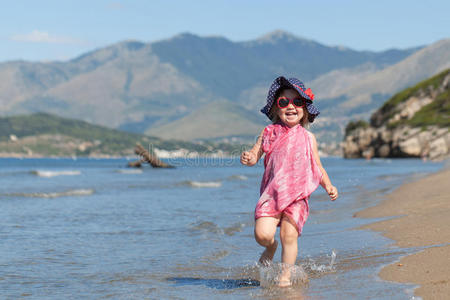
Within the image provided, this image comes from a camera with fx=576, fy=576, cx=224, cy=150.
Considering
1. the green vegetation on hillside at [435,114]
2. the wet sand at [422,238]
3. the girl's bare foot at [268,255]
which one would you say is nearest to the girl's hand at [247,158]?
the girl's bare foot at [268,255]

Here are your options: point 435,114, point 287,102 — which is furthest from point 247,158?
point 435,114

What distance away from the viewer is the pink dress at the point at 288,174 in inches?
261

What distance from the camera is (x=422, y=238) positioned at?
888 centimetres

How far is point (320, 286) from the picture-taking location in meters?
6.63

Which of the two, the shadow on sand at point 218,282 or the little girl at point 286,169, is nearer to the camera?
the little girl at point 286,169

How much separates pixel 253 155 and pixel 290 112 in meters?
0.77

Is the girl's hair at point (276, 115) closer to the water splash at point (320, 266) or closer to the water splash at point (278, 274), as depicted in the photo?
the water splash at point (278, 274)

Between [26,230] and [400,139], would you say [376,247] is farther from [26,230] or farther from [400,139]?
[400,139]

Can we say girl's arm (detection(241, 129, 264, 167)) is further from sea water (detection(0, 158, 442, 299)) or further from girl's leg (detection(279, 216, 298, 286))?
sea water (detection(0, 158, 442, 299))

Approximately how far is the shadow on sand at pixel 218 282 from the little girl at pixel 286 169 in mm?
483

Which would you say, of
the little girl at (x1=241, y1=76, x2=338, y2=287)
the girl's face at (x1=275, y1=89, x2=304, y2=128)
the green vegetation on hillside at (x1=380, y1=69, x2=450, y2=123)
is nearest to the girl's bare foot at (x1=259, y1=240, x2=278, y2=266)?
the little girl at (x1=241, y1=76, x2=338, y2=287)

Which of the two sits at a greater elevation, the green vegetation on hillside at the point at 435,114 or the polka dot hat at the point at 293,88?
the polka dot hat at the point at 293,88

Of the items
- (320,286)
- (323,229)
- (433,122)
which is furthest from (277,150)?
(433,122)

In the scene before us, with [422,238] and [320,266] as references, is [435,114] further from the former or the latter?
[320,266]
